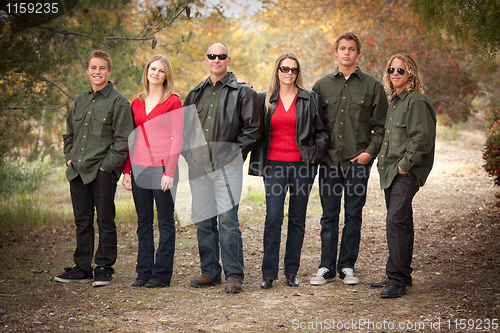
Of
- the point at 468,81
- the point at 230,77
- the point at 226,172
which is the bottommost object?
the point at 226,172

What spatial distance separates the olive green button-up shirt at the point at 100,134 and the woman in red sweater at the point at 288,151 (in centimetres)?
121

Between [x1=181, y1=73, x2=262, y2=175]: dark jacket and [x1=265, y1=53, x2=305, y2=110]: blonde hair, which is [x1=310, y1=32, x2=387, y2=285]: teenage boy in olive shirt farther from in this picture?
[x1=181, y1=73, x2=262, y2=175]: dark jacket

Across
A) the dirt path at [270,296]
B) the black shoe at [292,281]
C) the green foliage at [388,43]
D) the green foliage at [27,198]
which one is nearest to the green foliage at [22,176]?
the green foliage at [27,198]

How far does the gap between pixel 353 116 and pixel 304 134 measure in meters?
0.56

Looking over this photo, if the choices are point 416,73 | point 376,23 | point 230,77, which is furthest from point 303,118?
point 376,23

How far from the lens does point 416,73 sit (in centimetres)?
403

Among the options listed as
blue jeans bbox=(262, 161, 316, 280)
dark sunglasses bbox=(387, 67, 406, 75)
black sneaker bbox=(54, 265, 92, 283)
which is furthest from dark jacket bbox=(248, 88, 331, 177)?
black sneaker bbox=(54, 265, 92, 283)

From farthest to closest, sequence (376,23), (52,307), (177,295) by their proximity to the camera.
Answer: (376,23)
(177,295)
(52,307)

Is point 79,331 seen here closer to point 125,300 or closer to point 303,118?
point 125,300

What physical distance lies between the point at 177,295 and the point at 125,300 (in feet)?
1.46

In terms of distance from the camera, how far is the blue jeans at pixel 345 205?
4.34 meters

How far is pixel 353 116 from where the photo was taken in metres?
4.39

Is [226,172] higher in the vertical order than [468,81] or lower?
lower

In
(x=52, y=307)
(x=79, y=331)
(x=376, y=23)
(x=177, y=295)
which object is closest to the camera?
(x=79, y=331)
